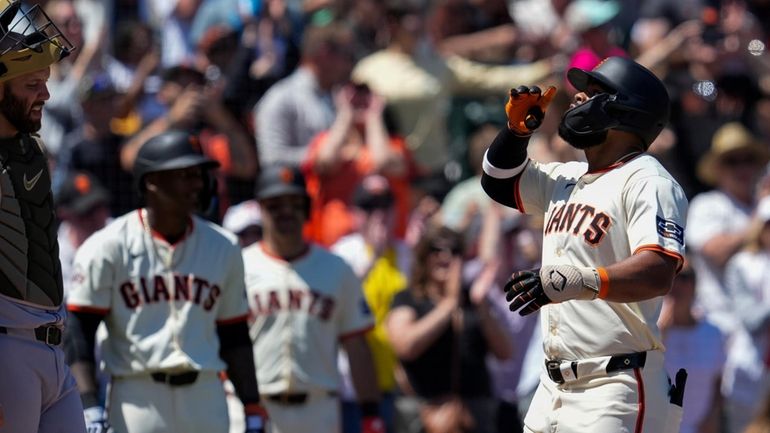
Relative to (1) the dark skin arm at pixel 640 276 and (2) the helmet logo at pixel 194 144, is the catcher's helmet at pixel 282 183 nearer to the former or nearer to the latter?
(2) the helmet logo at pixel 194 144

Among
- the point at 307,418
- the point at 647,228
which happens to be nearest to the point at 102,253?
the point at 307,418

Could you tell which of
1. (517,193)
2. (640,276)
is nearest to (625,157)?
(517,193)

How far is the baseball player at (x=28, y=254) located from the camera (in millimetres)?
5941

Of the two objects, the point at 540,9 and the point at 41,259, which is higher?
the point at 540,9

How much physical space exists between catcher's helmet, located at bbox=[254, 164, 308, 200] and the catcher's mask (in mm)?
2724

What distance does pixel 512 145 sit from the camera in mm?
6500

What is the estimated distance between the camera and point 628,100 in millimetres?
6254

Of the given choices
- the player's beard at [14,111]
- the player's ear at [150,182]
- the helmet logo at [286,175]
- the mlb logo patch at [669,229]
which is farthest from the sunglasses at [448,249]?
the player's beard at [14,111]

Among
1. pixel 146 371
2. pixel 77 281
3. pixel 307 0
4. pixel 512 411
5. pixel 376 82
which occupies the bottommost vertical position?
pixel 512 411

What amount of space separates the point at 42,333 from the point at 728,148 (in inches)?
288

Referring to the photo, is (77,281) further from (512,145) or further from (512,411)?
(512,411)

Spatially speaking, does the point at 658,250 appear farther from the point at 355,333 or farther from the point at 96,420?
the point at 355,333

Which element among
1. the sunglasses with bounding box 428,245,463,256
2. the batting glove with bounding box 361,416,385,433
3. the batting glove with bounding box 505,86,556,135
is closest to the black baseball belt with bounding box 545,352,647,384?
the batting glove with bounding box 505,86,556,135

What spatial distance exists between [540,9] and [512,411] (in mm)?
5190
